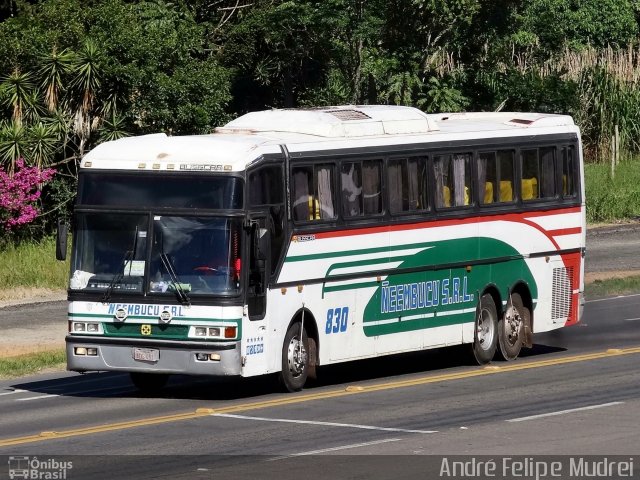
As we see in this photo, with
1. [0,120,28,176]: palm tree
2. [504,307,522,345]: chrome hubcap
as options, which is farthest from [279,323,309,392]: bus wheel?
[0,120,28,176]: palm tree

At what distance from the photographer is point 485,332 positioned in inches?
907

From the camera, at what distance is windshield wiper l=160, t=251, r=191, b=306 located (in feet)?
60.6

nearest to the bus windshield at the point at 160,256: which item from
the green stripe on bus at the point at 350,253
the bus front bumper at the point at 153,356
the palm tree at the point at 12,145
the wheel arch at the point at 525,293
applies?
the bus front bumper at the point at 153,356

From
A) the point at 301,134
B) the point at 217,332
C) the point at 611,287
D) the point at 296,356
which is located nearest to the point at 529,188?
the point at 301,134

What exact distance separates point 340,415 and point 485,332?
6063 millimetres

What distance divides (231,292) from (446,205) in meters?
4.65

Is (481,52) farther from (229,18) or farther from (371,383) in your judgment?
(371,383)

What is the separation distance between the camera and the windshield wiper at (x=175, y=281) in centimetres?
1847

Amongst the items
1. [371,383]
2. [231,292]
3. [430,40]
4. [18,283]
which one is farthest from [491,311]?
[430,40]

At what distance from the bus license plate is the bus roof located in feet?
7.08

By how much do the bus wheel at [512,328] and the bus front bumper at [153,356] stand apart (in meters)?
6.01

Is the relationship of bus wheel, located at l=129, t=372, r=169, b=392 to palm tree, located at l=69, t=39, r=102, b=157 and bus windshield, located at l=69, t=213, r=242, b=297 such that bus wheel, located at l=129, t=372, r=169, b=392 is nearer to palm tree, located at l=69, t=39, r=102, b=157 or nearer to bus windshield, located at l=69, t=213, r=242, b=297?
bus windshield, located at l=69, t=213, r=242, b=297

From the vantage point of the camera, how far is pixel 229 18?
126 ft

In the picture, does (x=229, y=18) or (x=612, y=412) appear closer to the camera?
(x=612, y=412)
